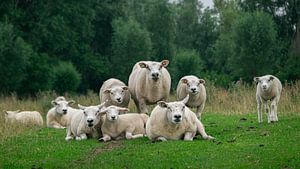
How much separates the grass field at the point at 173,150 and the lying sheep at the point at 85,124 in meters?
0.44

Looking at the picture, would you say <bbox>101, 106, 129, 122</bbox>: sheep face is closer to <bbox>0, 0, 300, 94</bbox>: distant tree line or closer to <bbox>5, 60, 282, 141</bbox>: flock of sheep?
<bbox>5, 60, 282, 141</bbox>: flock of sheep

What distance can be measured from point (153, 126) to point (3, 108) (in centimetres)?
1487

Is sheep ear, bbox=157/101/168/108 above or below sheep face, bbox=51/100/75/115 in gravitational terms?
above

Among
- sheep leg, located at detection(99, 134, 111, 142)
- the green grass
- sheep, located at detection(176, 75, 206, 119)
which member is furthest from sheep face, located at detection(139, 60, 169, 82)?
sheep leg, located at detection(99, 134, 111, 142)

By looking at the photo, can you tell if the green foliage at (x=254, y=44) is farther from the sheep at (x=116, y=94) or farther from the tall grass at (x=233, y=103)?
the sheep at (x=116, y=94)

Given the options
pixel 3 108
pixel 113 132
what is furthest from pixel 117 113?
pixel 3 108

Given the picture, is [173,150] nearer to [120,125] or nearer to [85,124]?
[120,125]

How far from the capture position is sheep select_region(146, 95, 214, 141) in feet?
53.0

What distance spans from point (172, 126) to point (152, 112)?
3.17ft

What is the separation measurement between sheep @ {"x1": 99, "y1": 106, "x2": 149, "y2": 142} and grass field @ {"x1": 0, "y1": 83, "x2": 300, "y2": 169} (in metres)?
0.62

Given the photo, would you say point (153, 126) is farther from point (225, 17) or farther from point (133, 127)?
point (225, 17)

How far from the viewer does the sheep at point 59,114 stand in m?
23.1

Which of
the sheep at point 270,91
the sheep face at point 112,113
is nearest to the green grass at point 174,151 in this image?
the sheep at point 270,91

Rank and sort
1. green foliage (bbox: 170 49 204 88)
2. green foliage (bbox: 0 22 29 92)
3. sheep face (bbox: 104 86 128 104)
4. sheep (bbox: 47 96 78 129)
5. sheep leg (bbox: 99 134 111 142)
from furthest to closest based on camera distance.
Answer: green foliage (bbox: 170 49 204 88)
green foliage (bbox: 0 22 29 92)
sheep (bbox: 47 96 78 129)
sheep face (bbox: 104 86 128 104)
sheep leg (bbox: 99 134 111 142)
